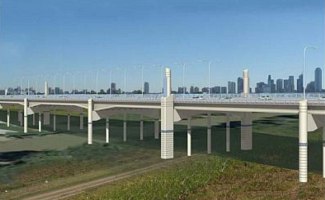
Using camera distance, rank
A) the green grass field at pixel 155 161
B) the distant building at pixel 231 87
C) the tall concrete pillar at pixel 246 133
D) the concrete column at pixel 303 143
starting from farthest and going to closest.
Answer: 1. the distant building at pixel 231 87
2. the tall concrete pillar at pixel 246 133
3. the concrete column at pixel 303 143
4. the green grass field at pixel 155 161

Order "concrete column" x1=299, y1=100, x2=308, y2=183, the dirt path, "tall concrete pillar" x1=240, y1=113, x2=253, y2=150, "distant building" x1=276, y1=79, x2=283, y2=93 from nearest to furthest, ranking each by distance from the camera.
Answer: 1. the dirt path
2. "concrete column" x1=299, y1=100, x2=308, y2=183
3. "distant building" x1=276, y1=79, x2=283, y2=93
4. "tall concrete pillar" x1=240, y1=113, x2=253, y2=150

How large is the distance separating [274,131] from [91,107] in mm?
41770

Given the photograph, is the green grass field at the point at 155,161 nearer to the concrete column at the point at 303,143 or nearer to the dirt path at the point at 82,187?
the concrete column at the point at 303,143

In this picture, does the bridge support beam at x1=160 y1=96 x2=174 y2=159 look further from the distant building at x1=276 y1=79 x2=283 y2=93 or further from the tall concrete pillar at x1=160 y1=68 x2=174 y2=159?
the distant building at x1=276 y1=79 x2=283 y2=93

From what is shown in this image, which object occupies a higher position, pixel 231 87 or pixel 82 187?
pixel 231 87

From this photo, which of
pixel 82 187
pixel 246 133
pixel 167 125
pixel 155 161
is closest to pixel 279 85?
pixel 246 133

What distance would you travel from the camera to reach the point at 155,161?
2372 inches

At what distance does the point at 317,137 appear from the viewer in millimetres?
82188

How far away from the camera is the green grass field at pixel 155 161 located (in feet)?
134

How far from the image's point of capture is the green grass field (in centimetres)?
4088

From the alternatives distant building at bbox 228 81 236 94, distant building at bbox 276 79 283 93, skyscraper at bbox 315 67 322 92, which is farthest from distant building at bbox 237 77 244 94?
skyscraper at bbox 315 67 322 92

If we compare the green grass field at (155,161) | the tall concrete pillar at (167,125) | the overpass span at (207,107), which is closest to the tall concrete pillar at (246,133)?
the overpass span at (207,107)

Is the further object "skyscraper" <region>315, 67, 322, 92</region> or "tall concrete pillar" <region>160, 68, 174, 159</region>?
"tall concrete pillar" <region>160, 68, 174, 159</region>

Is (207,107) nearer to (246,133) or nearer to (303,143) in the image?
(246,133)
